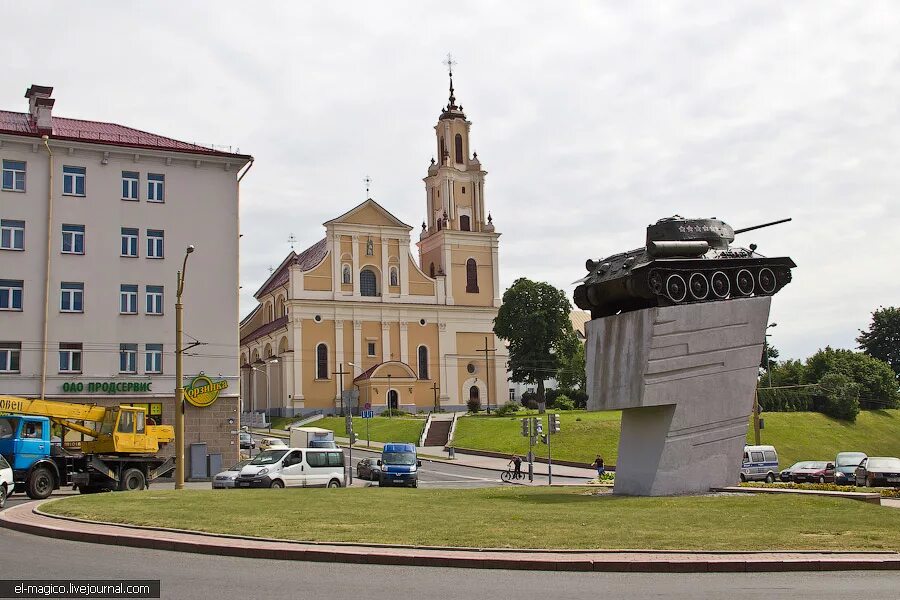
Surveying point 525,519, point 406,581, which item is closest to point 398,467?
point 525,519

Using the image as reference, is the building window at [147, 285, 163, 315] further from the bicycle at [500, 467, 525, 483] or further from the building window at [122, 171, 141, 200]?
the bicycle at [500, 467, 525, 483]

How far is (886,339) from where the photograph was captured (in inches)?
4306

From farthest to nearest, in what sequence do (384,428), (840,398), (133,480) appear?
(840,398), (384,428), (133,480)

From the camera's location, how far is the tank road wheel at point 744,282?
2528 cm

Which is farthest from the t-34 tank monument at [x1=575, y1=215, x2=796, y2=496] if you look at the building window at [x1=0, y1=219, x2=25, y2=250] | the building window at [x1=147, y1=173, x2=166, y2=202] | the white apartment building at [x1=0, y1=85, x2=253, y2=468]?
the building window at [x1=0, y1=219, x2=25, y2=250]

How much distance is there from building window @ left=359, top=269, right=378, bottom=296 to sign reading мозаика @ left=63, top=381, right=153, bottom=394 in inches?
2021

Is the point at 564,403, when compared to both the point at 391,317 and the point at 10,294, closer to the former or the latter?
the point at 391,317

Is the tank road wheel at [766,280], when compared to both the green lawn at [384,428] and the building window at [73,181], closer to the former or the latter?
the building window at [73,181]

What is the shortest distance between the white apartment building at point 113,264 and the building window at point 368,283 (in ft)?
155

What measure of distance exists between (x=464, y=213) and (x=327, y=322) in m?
19.2

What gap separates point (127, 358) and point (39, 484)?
15.8 metres

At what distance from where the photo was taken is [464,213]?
331ft

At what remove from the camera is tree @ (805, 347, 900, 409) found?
8025 cm

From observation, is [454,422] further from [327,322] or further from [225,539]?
[225,539]
